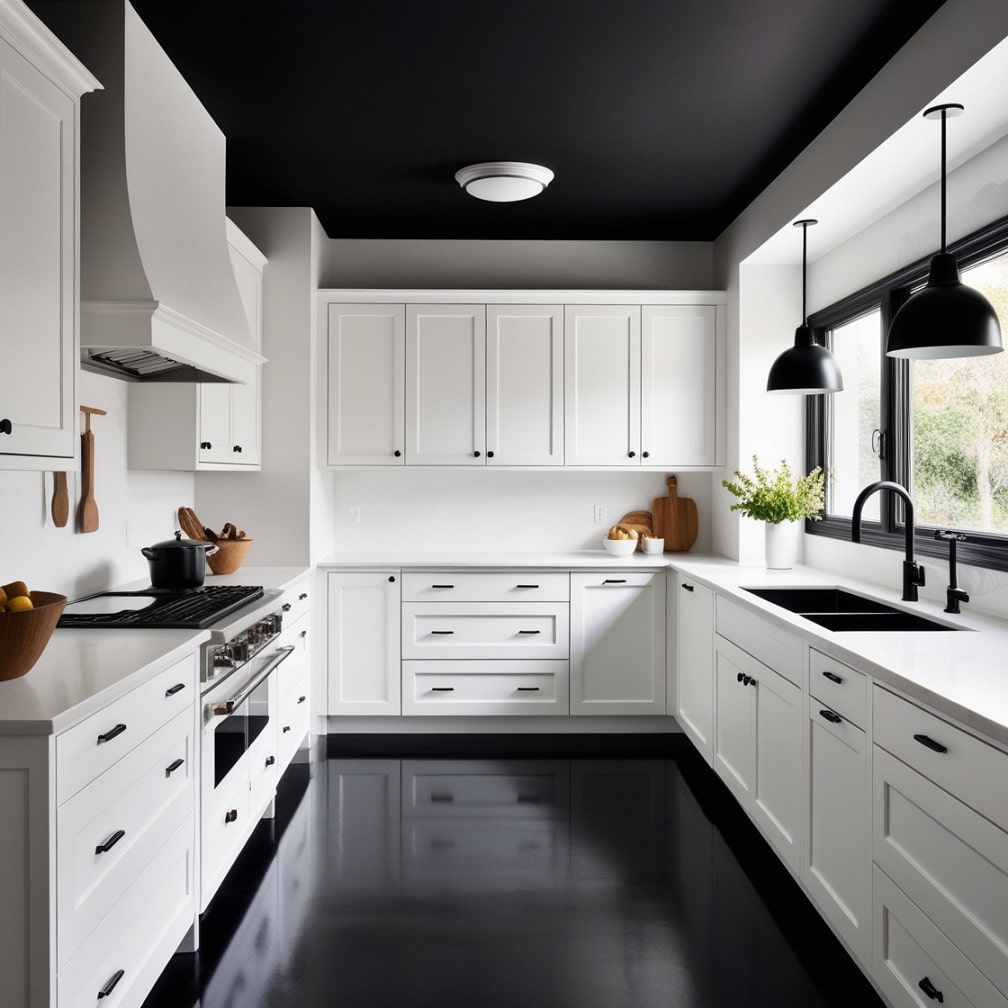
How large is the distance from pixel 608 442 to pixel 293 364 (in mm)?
1652

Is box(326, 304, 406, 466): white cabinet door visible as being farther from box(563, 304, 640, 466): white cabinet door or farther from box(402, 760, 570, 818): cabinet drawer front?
box(402, 760, 570, 818): cabinet drawer front

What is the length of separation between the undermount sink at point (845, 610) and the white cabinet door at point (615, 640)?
0.94m

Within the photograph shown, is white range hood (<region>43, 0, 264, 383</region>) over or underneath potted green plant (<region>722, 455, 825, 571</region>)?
over

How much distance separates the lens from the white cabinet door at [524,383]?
4395 millimetres

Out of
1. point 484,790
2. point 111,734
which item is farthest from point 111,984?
point 484,790

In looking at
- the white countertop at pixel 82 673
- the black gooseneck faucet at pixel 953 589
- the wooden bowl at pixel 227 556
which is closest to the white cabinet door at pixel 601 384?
the wooden bowl at pixel 227 556

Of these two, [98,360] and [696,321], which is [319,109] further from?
[696,321]

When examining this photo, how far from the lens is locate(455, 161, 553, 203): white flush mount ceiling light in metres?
3.52

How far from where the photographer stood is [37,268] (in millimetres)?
1906

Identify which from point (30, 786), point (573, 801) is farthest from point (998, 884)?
point (573, 801)

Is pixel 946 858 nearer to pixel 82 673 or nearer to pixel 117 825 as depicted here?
pixel 117 825

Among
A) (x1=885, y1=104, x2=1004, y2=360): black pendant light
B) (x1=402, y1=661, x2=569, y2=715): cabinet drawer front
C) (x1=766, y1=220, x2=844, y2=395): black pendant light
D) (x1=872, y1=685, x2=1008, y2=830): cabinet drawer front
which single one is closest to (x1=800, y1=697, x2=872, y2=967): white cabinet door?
(x1=872, y1=685, x2=1008, y2=830): cabinet drawer front

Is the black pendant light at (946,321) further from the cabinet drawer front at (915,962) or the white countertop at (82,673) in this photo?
the white countertop at (82,673)

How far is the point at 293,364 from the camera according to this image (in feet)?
13.6
